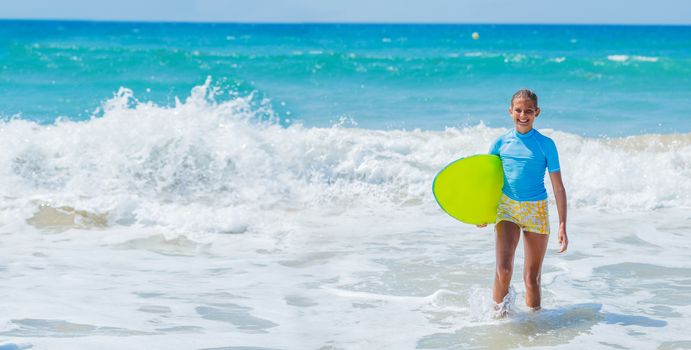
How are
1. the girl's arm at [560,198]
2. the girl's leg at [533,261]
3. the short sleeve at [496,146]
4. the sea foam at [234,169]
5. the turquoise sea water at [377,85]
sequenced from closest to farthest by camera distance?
the girl's arm at [560,198] < the girl's leg at [533,261] < the short sleeve at [496,146] < the sea foam at [234,169] < the turquoise sea water at [377,85]

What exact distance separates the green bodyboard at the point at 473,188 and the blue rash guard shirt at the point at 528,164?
0.35ft

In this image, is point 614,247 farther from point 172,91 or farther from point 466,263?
point 172,91

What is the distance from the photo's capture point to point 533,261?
4.50m

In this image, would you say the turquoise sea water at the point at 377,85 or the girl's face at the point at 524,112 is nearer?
the girl's face at the point at 524,112

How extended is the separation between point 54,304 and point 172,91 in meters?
14.6

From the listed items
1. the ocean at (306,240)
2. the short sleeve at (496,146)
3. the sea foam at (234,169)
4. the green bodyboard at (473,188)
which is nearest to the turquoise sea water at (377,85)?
the ocean at (306,240)

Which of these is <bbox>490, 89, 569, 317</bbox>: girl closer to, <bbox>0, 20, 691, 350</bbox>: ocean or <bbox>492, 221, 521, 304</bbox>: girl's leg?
<bbox>492, 221, 521, 304</bbox>: girl's leg

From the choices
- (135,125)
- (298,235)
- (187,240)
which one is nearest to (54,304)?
(187,240)

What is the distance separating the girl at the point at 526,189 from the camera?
171 inches

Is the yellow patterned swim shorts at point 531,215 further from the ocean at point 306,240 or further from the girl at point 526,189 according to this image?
the ocean at point 306,240

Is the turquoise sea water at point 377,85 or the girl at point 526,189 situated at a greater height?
the turquoise sea water at point 377,85

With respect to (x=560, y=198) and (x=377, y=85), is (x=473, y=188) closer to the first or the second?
(x=560, y=198)

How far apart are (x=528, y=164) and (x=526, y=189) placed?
14cm

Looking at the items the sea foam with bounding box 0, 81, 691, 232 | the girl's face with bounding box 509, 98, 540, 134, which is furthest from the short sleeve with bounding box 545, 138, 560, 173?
the sea foam with bounding box 0, 81, 691, 232
